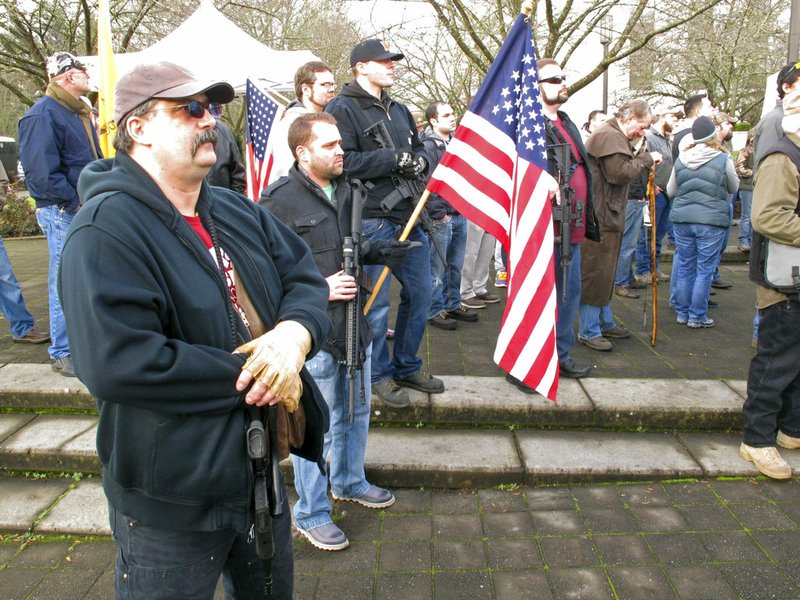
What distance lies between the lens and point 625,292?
7.13m

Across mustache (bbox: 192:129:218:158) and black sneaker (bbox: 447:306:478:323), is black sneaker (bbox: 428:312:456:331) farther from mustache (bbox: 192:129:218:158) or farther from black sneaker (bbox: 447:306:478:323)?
mustache (bbox: 192:129:218:158)

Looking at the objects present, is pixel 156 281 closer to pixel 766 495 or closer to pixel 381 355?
pixel 381 355

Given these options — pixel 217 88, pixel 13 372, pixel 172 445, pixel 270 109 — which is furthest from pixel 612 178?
pixel 13 372

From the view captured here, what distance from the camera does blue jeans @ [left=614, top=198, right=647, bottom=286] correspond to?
271 inches

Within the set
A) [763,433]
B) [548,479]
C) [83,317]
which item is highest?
[83,317]

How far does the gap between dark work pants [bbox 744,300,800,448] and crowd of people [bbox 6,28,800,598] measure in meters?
0.01

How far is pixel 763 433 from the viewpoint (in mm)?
3730

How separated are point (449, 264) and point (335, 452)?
334cm

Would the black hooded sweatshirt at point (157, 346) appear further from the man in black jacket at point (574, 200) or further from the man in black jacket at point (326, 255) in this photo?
the man in black jacket at point (574, 200)

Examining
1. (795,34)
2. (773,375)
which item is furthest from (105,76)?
(795,34)

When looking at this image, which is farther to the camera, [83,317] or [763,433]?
[763,433]

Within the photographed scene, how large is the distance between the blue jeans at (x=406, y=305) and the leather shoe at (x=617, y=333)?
2.20 m

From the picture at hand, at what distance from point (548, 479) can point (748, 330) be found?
345cm

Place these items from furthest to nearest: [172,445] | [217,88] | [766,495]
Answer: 1. [766,495]
2. [217,88]
3. [172,445]
